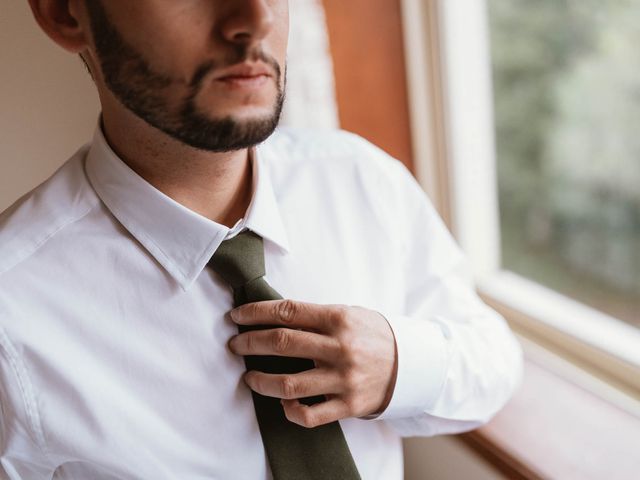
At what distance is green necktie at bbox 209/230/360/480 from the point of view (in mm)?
850

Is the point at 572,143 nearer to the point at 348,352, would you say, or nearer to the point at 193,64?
the point at 348,352

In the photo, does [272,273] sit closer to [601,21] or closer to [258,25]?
[258,25]

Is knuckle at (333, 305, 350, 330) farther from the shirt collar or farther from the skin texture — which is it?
the shirt collar

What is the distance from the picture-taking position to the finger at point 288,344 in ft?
2.66

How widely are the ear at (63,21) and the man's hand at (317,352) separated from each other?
420 millimetres

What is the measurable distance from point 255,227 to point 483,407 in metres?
0.49

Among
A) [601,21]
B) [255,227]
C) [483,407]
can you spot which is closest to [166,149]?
[255,227]

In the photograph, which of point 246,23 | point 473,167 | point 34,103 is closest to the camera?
point 246,23

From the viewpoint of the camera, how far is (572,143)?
1320mm

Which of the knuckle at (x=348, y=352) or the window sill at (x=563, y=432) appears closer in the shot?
the knuckle at (x=348, y=352)

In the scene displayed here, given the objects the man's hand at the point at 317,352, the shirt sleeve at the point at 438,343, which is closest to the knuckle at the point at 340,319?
the man's hand at the point at 317,352

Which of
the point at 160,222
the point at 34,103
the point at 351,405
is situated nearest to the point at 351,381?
the point at 351,405

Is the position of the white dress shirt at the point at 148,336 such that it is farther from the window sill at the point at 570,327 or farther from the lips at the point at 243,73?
the window sill at the point at 570,327

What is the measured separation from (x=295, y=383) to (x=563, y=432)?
1.88 ft
